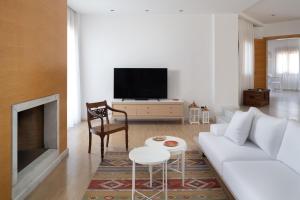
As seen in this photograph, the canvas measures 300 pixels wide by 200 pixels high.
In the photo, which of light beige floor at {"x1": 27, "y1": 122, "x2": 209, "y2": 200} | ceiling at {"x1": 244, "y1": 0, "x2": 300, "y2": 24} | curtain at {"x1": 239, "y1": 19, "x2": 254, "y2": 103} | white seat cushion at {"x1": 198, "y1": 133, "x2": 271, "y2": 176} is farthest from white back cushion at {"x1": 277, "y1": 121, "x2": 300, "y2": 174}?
curtain at {"x1": 239, "y1": 19, "x2": 254, "y2": 103}

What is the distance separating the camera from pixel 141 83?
6414 mm

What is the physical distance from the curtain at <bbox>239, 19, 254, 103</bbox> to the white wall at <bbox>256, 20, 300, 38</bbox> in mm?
667

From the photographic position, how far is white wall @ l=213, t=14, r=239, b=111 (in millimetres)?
6418

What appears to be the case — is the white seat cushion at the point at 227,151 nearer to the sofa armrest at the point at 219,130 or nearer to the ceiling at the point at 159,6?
the sofa armrest at the point at 219,130

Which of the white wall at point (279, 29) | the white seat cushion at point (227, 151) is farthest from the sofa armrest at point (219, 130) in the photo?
the white wall at point (279, 29)

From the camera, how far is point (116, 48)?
6613mm

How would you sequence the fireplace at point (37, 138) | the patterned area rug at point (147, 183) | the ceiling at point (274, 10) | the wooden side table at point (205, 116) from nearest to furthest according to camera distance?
the patterned area rug at point (147, 183), the fireplace at point (37, 138), the ceiling at point (274, 10), the wooden side table at point (205, 116)

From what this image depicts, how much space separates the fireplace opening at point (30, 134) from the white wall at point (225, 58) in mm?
4490

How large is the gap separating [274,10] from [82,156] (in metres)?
6.35

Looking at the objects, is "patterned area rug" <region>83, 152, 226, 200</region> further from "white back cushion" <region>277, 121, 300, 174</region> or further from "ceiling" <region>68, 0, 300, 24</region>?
"ceiling" <region>68, 0, 300, 24</region>

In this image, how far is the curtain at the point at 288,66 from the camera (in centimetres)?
1244

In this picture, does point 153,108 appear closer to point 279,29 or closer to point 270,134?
point 270,134

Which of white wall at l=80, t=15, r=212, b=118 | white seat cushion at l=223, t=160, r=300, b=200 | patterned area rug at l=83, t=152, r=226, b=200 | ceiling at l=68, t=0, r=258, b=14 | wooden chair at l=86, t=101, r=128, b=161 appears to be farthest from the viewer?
white wall at l=80, t=15, r=212, b=118

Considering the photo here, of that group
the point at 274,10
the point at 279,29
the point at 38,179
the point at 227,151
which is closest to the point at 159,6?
the point at 274,10
